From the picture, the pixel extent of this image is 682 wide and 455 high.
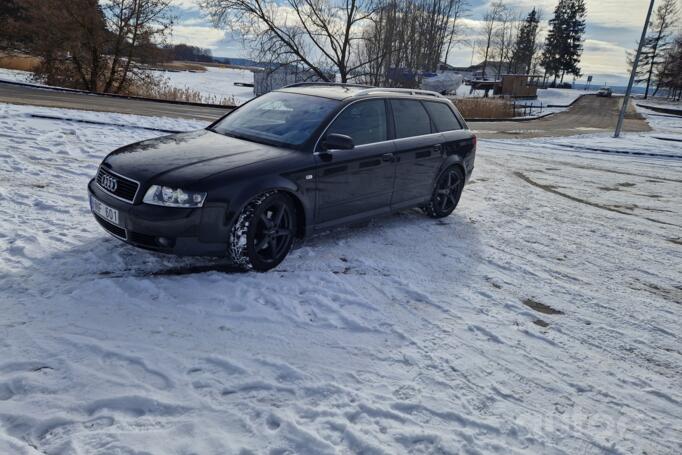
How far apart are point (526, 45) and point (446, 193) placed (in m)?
85.0

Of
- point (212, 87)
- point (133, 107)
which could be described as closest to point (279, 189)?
point (133, 107)

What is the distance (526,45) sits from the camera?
80438 millimetres

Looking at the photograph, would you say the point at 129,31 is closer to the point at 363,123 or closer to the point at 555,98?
the point at 363,123

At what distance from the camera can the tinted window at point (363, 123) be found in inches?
200

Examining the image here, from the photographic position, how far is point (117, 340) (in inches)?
124

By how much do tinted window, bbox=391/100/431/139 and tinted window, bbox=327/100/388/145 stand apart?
0.24 metres

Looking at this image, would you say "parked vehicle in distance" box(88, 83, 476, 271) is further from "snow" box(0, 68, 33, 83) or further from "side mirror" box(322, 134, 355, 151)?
"snow" box(0, 68, 33, 83)

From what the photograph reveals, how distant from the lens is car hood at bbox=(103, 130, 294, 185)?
13.2 ft

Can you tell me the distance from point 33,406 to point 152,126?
987 centimetres

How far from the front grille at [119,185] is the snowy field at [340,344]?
0.62 meters

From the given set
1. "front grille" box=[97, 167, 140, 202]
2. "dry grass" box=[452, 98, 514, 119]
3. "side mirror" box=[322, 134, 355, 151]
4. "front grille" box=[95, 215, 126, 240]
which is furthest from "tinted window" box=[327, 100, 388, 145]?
"dry grass" box=[452, 98, 514, 119]

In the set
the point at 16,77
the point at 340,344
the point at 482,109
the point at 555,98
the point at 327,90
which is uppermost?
the point at 555,98

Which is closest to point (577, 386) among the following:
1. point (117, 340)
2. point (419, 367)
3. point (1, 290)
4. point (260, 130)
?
point (419, 367)

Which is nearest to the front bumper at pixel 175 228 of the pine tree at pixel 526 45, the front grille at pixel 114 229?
the front grille at pixel 114 229
